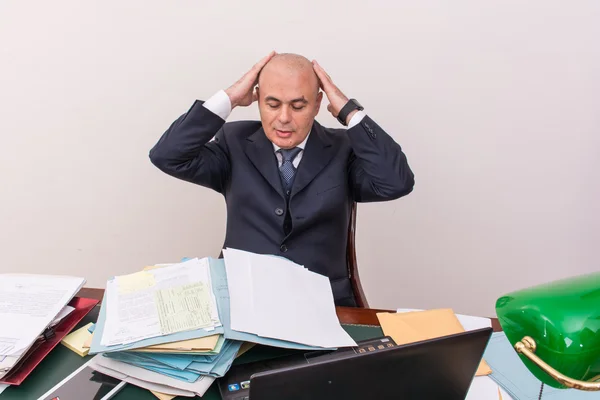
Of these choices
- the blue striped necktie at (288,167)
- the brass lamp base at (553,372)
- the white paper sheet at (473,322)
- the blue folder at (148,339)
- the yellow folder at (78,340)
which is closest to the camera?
the brass lamp base at (553,372)

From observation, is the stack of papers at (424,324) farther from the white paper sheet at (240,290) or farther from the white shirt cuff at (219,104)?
the white shirt cuff at (219,104)

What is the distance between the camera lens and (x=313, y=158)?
4.77ft

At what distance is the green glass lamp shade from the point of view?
53cm

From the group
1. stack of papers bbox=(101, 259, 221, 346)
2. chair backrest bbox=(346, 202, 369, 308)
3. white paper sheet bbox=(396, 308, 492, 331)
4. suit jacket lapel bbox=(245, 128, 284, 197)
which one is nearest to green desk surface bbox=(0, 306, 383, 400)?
stack of papers bbox=(101, 259, 221, 346)

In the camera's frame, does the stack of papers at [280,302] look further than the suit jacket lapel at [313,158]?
Result: No

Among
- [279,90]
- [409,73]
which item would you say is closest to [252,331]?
[279,90]

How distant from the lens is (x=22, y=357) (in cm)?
91

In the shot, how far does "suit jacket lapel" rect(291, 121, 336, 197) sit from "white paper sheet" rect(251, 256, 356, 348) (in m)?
0.38

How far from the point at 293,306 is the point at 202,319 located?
20 centimetres

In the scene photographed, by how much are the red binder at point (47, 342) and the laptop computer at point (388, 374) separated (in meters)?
0.52

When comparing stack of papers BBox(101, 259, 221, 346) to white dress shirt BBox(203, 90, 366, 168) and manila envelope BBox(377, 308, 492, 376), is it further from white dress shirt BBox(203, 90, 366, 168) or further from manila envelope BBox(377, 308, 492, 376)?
white dress shirt BBox(203, 90, 366, 168)

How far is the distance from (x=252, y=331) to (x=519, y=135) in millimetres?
1585

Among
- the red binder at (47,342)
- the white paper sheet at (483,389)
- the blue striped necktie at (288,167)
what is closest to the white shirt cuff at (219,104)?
the blue striped necktie at (288,167)

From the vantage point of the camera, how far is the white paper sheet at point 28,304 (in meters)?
0.92
